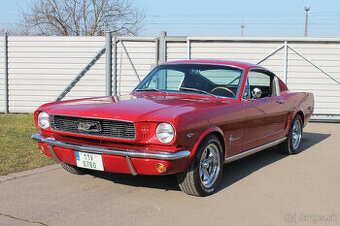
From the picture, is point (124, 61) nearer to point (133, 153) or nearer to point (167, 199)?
point (167, 199)

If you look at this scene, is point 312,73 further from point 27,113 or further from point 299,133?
point 27,113

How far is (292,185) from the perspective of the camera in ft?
15.9

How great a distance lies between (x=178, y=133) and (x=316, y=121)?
9060 mm

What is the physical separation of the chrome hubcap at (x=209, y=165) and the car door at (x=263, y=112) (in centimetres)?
69

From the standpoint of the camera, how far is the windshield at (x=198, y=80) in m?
5.16

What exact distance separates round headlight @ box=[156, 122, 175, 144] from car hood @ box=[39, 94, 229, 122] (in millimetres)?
75

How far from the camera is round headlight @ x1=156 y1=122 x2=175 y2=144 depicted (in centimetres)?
376

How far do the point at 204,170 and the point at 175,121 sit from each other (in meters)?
0.88

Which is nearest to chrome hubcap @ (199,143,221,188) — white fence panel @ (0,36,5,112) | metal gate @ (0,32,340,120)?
metal gate @ (0,32,340,120)

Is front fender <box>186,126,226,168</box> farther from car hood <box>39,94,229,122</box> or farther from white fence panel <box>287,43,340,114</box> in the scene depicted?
white fence panel <box>287,43,340,114</box>

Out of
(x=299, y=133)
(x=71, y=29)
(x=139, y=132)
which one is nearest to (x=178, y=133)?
(x=139, y=132)

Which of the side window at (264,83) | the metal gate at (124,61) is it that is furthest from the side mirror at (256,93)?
the metal gate at (124,61)

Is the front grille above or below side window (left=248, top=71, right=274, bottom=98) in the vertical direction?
below

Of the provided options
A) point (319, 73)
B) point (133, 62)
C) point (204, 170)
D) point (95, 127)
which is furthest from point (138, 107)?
point (319, 73)
